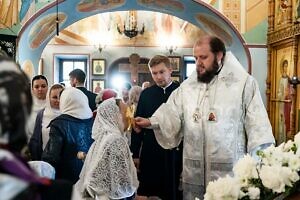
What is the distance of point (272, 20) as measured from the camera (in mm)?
7992

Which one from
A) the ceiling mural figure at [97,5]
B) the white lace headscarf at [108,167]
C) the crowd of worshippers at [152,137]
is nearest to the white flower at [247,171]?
the crowd of worshippers at [152,137]

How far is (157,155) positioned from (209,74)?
117 centimetres

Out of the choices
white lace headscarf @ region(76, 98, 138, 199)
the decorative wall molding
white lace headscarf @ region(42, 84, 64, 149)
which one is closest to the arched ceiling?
the decorative wall molding

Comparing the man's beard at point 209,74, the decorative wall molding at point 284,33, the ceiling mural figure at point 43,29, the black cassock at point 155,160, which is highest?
the ceiling mural figure at point 43,29

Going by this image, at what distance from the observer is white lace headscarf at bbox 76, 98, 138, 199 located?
3186 millimetres

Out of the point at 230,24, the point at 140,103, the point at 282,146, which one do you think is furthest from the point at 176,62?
the point at 282,146

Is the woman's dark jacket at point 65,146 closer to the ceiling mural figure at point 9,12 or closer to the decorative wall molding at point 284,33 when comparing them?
the ceiling mural figure at point 9,12

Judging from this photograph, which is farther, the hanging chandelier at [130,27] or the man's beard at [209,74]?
the hanging chandelier at [130,27]

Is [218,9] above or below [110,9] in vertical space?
below

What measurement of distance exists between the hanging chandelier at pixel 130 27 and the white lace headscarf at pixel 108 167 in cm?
1115

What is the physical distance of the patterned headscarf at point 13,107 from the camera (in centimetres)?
87

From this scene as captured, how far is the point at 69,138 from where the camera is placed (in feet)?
12.2

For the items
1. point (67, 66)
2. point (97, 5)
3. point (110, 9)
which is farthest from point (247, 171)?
point (67, 66)

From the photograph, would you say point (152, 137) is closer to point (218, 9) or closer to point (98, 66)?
point (218, 9)
